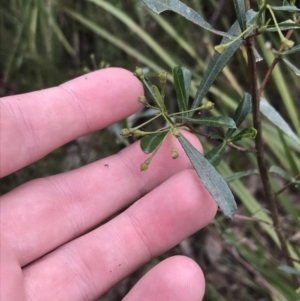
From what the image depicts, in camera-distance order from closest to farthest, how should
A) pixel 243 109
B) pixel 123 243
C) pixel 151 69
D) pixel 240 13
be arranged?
pixel 240 13 → pixel 243 109 → pixel 123 243 → pixel 151 69

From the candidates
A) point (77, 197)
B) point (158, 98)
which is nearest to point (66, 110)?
point (77, 197)

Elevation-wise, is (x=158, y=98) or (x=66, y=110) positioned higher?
(x=158, y=98)

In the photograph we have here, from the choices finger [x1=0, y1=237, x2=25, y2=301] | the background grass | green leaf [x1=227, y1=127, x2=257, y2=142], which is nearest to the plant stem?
green leaf [x1=227, y1=127, x2=257, y2=142]

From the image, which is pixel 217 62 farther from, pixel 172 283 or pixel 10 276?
pixel 10 276

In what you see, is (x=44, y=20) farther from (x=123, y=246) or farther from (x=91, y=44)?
(x=123, y=246)

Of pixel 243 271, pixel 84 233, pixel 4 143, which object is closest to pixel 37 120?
pixel 4 143

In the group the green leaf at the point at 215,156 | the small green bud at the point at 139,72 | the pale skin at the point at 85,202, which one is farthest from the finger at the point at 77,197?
the small green bud at the point at 139,72
